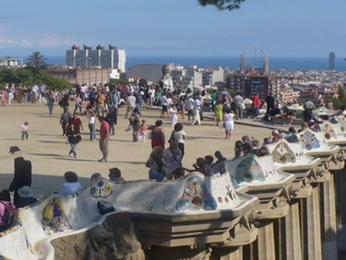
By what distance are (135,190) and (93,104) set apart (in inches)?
760

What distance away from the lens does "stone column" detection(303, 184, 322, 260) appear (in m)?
17.7

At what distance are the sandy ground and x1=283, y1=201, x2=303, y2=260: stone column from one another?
3077mm

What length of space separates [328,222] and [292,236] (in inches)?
152

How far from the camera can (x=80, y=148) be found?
2217 centimetres

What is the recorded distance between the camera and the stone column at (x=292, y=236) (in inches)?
640

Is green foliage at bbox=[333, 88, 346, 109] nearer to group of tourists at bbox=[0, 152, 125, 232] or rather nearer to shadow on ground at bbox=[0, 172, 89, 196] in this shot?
shadow on ground at bbox=[0, 172, 89, 196]

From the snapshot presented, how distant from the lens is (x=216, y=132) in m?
26.6

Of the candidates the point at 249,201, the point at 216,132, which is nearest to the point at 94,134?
the point at 216,132

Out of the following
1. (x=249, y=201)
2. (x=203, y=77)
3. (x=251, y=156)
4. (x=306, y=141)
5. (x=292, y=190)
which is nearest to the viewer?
(x=249, y=201)

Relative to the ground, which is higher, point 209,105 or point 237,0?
point 237,0

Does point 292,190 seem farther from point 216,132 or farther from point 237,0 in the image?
point 216,132

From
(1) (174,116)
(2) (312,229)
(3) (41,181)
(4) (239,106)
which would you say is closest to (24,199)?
(3) (41,181)

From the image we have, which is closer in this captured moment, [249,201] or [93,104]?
[249,201]

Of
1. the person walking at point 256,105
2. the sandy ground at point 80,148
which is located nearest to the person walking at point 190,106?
the sandy ground at point 80,148
